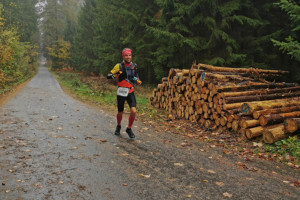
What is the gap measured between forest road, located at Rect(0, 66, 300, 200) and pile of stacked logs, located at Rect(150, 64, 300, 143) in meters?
1.34

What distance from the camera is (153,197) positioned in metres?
3.33

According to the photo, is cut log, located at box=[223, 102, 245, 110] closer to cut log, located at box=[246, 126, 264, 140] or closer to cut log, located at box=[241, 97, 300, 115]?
cut log, located at box=[241, 97, 300, 115]

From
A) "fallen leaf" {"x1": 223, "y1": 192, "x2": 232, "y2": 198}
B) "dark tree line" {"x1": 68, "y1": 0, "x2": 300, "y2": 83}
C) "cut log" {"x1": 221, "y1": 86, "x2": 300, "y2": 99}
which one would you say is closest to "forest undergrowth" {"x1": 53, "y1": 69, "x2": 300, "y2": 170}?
"cut log" {"x1": 221, "y1": 86, "x2": 300, "y2": 99}

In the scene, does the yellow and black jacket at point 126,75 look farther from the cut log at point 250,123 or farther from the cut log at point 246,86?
the cut log at point 250,123

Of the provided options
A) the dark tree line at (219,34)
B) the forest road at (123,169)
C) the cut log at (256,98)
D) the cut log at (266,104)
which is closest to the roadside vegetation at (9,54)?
the dark tree line at (219,34)

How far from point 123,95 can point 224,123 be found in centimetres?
320

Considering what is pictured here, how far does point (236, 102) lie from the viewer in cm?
718

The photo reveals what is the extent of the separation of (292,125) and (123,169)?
4.44 m

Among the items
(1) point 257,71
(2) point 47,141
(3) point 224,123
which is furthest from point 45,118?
(1) point 257,71

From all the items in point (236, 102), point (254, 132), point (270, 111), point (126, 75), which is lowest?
point (254, 132)

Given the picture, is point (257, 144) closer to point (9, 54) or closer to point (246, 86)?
point (246, 86)

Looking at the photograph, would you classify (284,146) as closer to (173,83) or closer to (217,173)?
(217,173)

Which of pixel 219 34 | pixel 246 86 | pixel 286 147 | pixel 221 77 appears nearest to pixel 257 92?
pixel 246 86

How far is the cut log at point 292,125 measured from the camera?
5801mm
